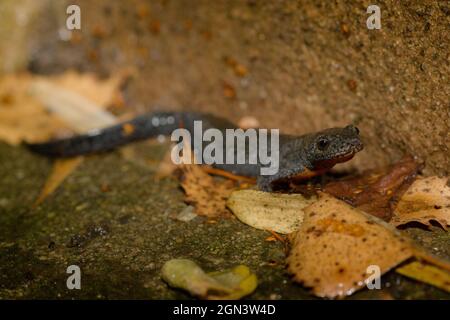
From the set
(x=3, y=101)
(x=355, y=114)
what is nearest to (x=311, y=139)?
(x=355, y=114)

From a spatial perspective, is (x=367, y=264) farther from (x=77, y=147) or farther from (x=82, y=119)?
(x=82, y=119)

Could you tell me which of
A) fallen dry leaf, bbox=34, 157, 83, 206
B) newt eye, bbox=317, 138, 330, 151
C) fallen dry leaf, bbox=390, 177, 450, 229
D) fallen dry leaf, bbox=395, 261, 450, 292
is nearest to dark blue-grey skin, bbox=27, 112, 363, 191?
newt eye, bbox=317, 138, 330, 151

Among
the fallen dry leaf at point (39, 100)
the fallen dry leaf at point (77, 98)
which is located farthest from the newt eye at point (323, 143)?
the fallen dry leaf at point (39, 100)

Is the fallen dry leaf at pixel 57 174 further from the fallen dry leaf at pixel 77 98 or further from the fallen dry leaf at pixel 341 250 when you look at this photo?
the fallen dry leaf at pixel 341 250

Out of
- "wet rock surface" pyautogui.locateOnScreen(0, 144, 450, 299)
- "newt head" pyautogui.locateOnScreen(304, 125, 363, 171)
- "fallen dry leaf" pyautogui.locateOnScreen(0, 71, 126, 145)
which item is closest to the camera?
"wet rock surface" pyautogui.locateOnScreen(0, 144, 450, 299)

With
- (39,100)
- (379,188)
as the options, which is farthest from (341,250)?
(39,100)

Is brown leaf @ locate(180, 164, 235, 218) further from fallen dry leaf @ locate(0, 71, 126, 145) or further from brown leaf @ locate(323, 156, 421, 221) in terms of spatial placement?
fallen dry leaf @ locate(0, 71, 126, 145)
